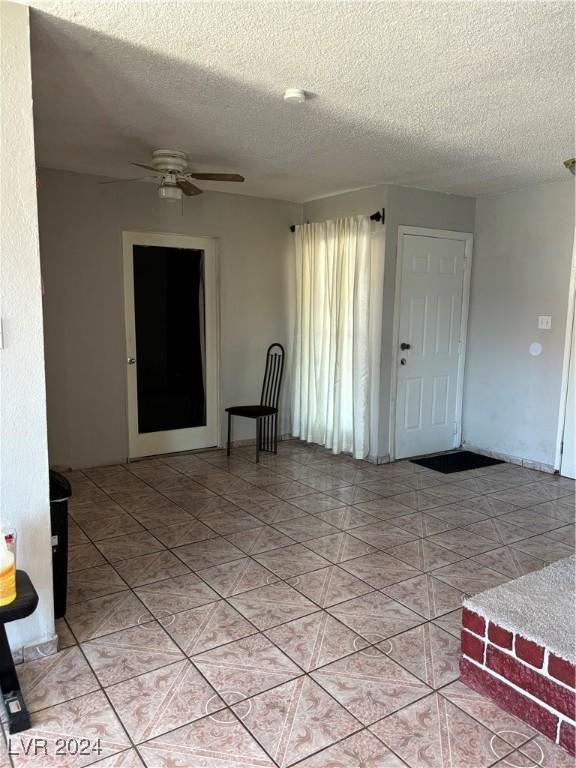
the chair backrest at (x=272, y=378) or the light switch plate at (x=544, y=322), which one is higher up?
the light switch plate at (x=544, y=322)

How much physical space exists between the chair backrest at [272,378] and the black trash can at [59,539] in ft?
10.5

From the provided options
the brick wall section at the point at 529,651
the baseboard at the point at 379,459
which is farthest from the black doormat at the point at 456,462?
the brick wall section at the point at 529,651

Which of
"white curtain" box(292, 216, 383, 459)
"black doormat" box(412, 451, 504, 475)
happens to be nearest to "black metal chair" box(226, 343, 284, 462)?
"white curtain" box(292, 216, 383, 459)

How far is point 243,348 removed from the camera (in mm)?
5523

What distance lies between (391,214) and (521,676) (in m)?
3.73

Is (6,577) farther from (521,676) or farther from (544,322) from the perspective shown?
(544,322)

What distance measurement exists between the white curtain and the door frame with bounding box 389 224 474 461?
0.59 ft

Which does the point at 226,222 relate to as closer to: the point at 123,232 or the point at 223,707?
the point at 123,232

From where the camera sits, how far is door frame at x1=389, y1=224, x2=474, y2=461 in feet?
16.0

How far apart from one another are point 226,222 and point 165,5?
328 centimetres

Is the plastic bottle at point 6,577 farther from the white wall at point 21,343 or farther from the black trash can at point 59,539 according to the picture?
the black trash can at point 59,539

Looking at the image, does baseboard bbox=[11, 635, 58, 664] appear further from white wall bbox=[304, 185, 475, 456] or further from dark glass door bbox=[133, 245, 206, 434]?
white wall bbox=[304, 185, 475, 456]

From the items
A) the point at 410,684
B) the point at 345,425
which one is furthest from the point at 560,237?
the point at 410,684

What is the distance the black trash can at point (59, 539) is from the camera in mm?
2477
